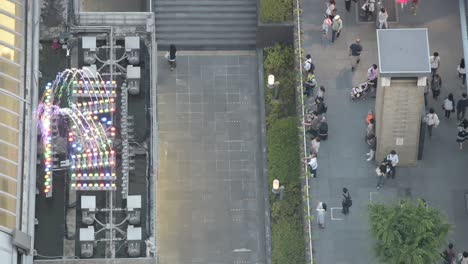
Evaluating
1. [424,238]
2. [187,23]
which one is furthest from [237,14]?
[424,238]

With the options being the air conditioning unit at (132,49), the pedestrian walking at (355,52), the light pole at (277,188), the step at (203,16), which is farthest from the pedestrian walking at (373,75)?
the air conditioning unit at (132,49)

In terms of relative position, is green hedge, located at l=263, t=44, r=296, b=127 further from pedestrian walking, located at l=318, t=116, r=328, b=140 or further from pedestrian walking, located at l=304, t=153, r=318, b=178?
pedestrian walking, located at l=304, t=153, r=318, b=178

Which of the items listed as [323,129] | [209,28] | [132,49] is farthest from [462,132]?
[132,49]

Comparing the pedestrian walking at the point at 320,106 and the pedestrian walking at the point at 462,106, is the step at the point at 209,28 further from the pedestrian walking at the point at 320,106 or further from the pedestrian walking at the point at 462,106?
the pedestrian walking at the point at 462,106

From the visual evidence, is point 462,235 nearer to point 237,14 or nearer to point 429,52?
point 429,52

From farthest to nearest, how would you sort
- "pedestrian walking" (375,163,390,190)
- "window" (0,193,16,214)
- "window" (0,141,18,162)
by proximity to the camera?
1. "pedestrian walking" (375,163,390,190)
2. "window" (0,141,18,162)
3. "window" (0,193,16,214)

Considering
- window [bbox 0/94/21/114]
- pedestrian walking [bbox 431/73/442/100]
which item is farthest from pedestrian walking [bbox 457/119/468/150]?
window [bbox 0/94/21/114]
